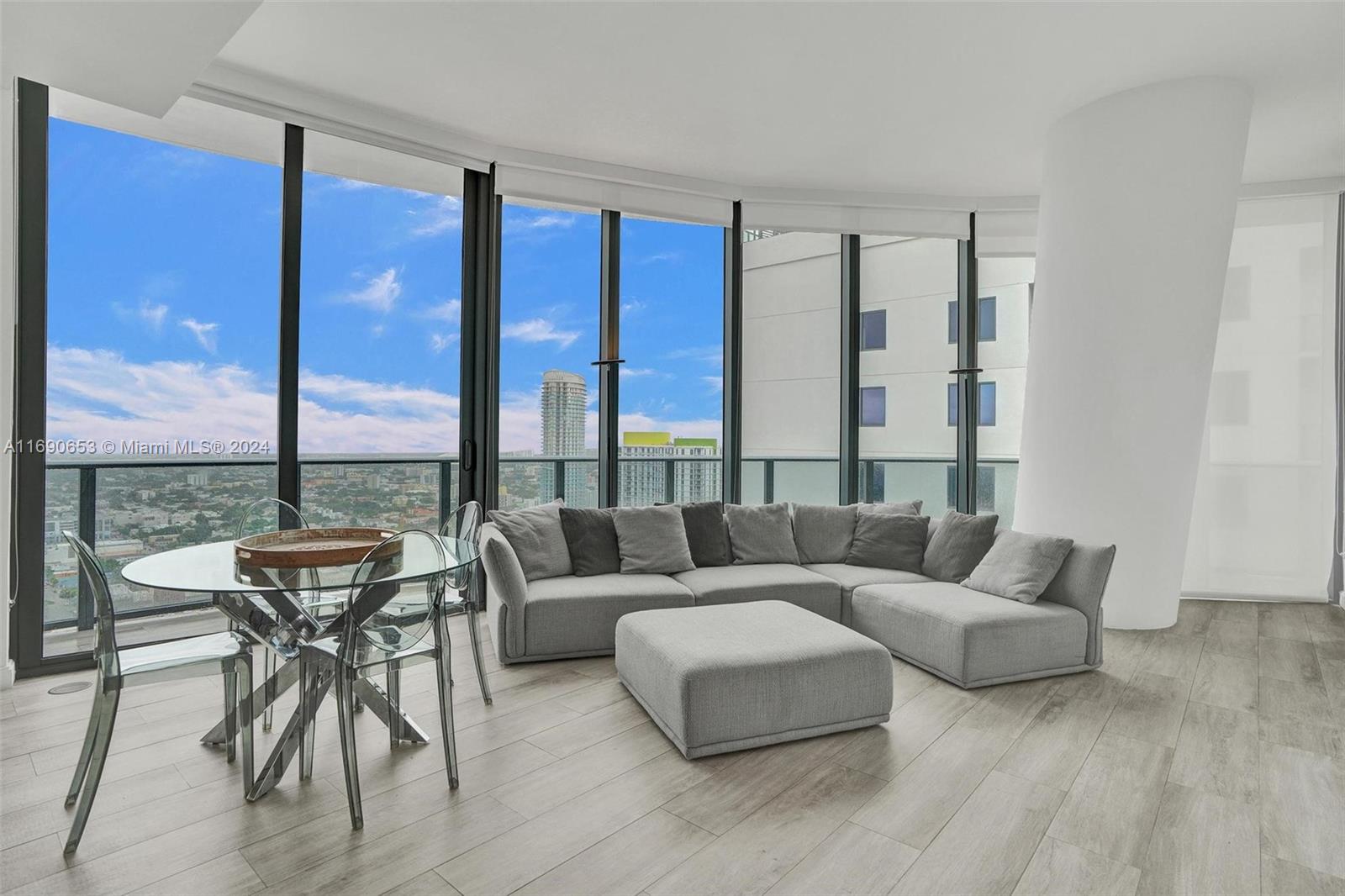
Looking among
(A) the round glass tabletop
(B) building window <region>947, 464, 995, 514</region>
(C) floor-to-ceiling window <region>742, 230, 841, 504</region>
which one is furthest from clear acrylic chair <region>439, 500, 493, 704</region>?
(B) building window <region>947, 464, 995, 514</region>

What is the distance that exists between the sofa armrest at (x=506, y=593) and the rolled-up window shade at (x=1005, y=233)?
4.64m

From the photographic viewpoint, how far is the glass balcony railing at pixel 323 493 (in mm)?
3688

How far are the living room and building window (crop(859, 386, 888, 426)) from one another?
0.16ft

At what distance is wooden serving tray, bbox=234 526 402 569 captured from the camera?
2316mm

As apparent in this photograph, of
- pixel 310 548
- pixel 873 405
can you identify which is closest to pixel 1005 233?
pixel 873 405

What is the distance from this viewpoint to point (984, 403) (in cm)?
618

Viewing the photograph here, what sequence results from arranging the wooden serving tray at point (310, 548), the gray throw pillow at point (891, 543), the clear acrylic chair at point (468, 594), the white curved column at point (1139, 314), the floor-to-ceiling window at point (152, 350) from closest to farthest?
the wooden serving tray at point (310, 548) < the clear acrylic chair at point (468, 594) < the floor-to-ceiling window at point (152, 350) < the white curved column at point (1139, 314) < the gray throw pillow at point (891, 543)

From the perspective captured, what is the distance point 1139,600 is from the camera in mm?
4418

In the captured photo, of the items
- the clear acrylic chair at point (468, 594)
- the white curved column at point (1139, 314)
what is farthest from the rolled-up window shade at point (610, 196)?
the clear acrylic chair at point (468, 594)

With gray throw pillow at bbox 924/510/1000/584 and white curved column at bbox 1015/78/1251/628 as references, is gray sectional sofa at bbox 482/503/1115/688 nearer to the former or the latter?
gray throw pillow at bbox 924/510/1000/584

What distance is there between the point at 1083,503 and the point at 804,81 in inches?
117

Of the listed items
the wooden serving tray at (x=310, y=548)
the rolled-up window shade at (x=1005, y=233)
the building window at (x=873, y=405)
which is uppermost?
the rolled-up window shade at (x=1005, y=233)

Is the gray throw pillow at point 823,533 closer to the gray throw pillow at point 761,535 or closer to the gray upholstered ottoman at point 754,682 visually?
the gray throw pillow at point 761,535

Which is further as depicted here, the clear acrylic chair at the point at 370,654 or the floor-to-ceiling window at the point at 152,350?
the floor-to-ceiling window at the point at 152,350
